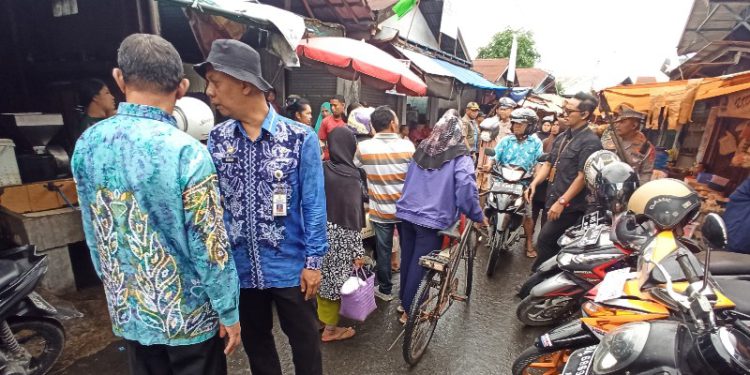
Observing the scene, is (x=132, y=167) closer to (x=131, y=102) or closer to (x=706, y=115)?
(x=131, y=102)

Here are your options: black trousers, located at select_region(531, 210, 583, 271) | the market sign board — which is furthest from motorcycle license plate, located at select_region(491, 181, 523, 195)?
the market sign board

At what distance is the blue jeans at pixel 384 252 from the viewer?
3.49m

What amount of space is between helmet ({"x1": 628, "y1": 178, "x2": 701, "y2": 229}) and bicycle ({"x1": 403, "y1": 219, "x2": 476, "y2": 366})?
1.27 m

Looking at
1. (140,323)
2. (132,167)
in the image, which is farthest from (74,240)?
(132,167)

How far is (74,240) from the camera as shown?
359 cm

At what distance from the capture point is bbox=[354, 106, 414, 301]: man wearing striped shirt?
10.4 feet

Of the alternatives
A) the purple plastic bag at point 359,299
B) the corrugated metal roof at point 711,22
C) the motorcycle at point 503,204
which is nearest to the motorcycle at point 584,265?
the motorcycle at point 503,204

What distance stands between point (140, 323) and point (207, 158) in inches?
27.9

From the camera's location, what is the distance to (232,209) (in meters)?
1.83

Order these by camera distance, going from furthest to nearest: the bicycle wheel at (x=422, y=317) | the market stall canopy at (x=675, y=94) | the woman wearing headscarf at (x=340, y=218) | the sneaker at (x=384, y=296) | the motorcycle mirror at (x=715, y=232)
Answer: the market stall canopy at (x=675, y=94), the sneaker at (x=384, y=296), the woman wearing headscarf at (x=340, y=218), the bicycle wheel at (x=422, y=317), the motorcycle mirror at (x=715, y=232)

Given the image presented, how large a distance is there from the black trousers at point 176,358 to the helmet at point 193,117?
2.78 metres

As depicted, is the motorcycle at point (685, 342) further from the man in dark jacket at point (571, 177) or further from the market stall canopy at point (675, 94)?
the market stall canopy at point (675, 94)

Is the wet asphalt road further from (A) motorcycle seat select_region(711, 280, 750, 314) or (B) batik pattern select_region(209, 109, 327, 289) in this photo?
(A) motorcycle seat select_region(711, 280, 750, 314)

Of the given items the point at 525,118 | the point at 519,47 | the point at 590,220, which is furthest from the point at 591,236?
the point at 519,47
